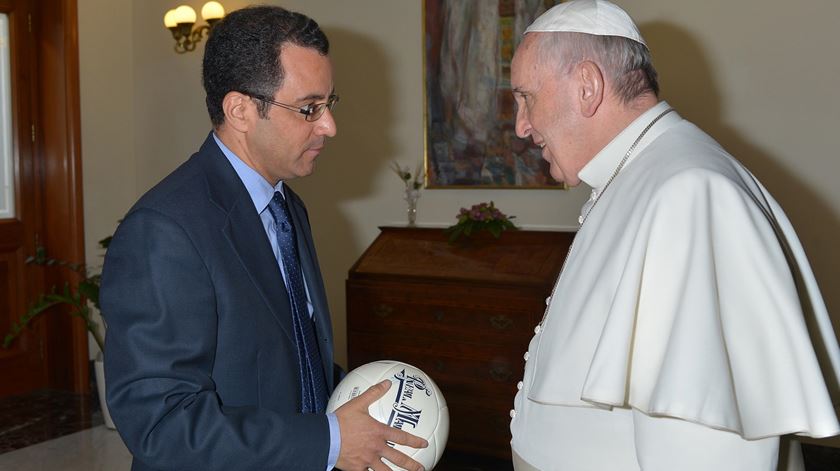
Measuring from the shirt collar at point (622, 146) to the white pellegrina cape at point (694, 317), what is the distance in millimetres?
115

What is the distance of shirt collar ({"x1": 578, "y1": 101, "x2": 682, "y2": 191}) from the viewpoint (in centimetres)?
193

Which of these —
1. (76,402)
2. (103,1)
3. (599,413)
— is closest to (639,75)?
(599,413)

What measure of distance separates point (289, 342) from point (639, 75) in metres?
1.09

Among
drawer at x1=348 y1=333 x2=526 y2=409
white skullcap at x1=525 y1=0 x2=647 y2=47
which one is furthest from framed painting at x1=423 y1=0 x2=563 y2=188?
white skullcap at x1=525 y1=0 x2=647 y2=47

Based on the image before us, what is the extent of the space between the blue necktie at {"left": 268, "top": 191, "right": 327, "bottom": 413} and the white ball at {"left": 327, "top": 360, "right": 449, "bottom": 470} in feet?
0.19

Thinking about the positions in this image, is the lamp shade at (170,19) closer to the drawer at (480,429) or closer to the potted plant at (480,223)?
the potted plant at (480,223)

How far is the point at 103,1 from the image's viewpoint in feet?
23.3

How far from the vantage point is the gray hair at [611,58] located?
195 cm

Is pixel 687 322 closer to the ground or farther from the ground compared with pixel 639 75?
closer to the ground

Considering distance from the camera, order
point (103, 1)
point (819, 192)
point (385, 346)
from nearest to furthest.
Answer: point (819, 192)
point (385, 346)
point (103, 1)

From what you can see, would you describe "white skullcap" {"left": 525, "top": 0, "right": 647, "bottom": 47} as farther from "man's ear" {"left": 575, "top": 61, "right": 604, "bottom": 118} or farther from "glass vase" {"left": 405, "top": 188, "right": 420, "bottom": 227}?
"glass vase" {"left": 405, "top": 188, "right": 420, "bottom": 227}

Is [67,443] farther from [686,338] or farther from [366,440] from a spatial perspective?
[686,338]

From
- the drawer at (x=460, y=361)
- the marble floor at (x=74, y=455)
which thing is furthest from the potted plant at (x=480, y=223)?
the marble floor at (x=74, y=455)

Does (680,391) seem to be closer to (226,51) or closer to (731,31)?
(226,51)
